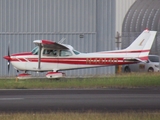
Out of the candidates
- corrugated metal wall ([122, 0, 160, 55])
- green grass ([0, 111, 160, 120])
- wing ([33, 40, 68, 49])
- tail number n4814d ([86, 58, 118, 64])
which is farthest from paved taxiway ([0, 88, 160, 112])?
corrugated metal wall ([122, 0, 160, 55])

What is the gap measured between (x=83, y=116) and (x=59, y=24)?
80.4 feet

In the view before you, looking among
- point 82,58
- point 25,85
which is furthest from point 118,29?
point 25,85

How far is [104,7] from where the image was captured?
122ft

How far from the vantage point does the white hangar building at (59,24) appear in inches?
1436

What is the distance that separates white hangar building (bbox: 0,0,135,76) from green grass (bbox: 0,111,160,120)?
75.5 ft

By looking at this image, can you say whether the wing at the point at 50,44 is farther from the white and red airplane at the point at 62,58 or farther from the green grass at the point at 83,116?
the green grass at the point at 83,116

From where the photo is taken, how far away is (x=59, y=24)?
36812 millimetres

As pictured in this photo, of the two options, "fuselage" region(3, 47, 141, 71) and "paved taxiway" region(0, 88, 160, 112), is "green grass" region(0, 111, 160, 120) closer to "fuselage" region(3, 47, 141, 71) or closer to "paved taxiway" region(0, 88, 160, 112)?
"paved taxiway" region(0, 88, 160, 112)

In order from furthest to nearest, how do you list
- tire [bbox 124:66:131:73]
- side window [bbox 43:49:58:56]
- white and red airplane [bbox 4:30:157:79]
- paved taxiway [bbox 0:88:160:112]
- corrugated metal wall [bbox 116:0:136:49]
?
corrugated metal wall [bbox 116:0:136:49] < tire [bbox 124:66:131:73] < side window [bbox 43:49:58:56] < white and red airplane [bbox 4:30:157:79] < paved taxiway [bbox 0:88:160:112]

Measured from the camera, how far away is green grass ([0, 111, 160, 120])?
1230cm

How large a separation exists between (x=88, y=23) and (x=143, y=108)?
2248cm

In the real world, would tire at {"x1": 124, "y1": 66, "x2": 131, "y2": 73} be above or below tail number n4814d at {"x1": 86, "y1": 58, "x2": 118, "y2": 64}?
below

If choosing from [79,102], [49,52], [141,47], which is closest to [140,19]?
[141,47]

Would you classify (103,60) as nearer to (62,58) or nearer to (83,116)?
(62,58)
